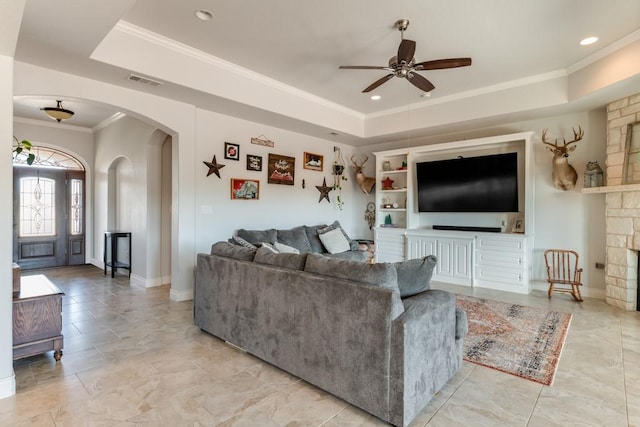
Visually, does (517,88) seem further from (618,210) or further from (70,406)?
(70,406)

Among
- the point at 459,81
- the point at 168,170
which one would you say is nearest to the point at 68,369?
the point at 168,170

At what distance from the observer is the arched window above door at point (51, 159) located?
21.9 feet

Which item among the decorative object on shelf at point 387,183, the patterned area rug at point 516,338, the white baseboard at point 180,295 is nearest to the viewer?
the patterned area rug at point 516,338

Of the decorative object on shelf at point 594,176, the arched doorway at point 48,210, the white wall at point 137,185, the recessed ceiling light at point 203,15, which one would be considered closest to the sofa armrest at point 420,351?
the recessed ceiling light at point 203,15

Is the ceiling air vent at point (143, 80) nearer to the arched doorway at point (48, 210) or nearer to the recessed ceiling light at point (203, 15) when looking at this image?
the recessed ceiling light at point (203, 15)

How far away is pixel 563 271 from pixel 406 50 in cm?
403

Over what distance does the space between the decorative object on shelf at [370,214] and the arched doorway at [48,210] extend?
6.32 m

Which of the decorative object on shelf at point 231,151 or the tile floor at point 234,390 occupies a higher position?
the decorative object on shelf at point 231,151

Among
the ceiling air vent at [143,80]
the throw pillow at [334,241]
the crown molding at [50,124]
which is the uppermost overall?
the crown molding at [50,124]

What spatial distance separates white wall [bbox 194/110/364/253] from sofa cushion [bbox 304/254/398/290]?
293cm

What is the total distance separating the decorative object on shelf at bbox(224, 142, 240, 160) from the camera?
16.4 feet

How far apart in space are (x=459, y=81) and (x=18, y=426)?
553 centimetres

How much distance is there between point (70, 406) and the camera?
6.91 ft

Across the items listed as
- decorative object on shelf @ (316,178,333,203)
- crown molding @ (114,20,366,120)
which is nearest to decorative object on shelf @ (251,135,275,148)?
crown molding @ (114,20,366,120)
